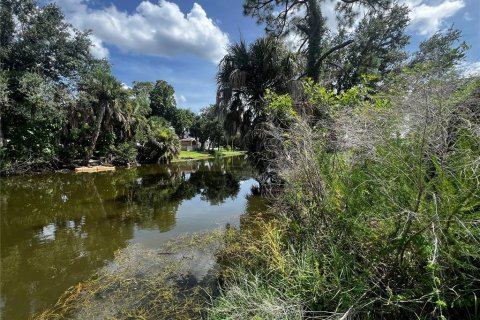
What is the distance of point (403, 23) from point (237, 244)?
46.5 ft

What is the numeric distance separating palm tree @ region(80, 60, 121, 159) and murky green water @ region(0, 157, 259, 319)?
6.46 metres

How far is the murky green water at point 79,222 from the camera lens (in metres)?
3.84

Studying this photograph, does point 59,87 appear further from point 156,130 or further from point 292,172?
point 292,172

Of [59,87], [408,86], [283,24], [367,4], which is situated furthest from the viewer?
[59,87]

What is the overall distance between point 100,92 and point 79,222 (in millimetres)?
13324

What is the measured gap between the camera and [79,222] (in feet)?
21.6

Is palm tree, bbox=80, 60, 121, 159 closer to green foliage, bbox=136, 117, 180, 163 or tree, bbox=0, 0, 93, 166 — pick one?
tree, bbox=0, 0, 93, 166

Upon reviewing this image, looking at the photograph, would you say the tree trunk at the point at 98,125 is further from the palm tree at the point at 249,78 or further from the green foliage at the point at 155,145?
the palm tree at the point at 249,78

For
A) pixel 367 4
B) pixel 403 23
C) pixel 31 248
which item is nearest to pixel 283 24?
Answer: pixel 367 4

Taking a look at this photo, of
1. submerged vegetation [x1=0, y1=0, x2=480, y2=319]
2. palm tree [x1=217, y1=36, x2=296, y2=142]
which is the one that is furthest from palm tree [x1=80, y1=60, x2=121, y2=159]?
submerged vegetation [x1=0, y1=0, x2=480, y2=319]

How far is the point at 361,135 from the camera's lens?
2.46 metres


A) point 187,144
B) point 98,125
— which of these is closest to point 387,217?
point 98,125

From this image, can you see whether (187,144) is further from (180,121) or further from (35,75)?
(35,75)

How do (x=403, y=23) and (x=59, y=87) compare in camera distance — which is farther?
(x=59, y=87)
